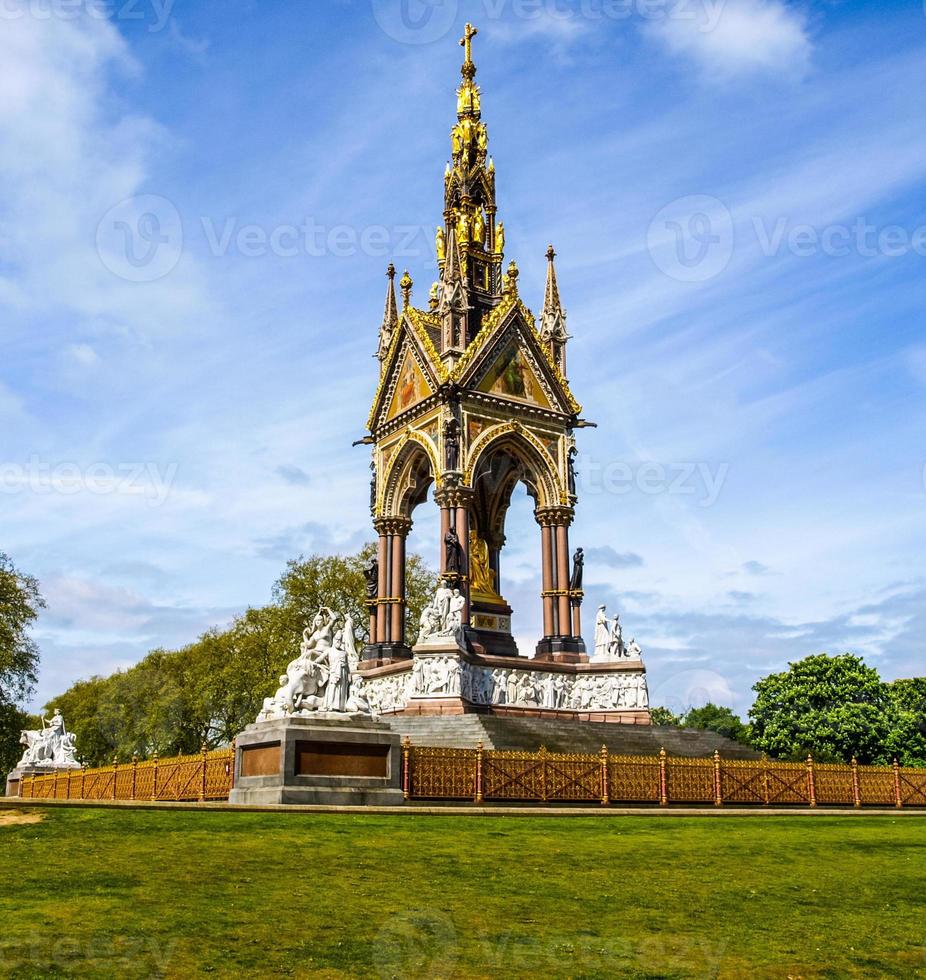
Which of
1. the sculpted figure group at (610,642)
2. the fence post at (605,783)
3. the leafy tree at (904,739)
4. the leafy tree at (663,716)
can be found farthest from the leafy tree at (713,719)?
the fence post at (605,783)

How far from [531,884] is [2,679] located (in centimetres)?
4008

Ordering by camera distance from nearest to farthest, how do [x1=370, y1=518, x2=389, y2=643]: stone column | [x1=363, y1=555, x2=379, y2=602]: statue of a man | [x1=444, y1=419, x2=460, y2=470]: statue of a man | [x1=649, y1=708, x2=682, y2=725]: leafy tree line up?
[x1=444, y1=419, x2=460, y2=470]: statue of a man, [x1=370, y1=518, x2=389, y2=643]: stone column, [x1=363, y1=555, x2=379, y2=602]: statue of a man, [x1=649, y1=708, x2=682, y2=725]: leafy tree

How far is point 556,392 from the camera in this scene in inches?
1532

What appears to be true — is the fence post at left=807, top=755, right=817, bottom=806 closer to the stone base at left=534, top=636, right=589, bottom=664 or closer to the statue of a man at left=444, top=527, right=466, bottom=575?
the stone base at left=534, top=636, right=589, bottom=664

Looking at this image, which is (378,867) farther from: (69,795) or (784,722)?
(784,722)

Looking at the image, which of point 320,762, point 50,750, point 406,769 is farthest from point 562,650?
point 50,750

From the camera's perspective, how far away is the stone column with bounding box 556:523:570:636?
36250 mm

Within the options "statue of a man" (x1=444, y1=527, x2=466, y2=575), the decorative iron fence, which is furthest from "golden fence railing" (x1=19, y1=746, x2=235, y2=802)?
"statue of a man" (x1=444, y1=527, x2=466, y2=575)

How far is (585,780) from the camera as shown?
73.5ft

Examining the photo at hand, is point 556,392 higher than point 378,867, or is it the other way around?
point 556,392

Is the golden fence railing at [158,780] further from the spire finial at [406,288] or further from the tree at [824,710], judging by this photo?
the tree at [824,710]

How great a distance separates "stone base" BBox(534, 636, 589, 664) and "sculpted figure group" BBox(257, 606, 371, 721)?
16542mm

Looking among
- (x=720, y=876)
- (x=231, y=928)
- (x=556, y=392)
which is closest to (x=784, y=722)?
(x=556, y=392)

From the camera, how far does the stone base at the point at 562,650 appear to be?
1403 inches
